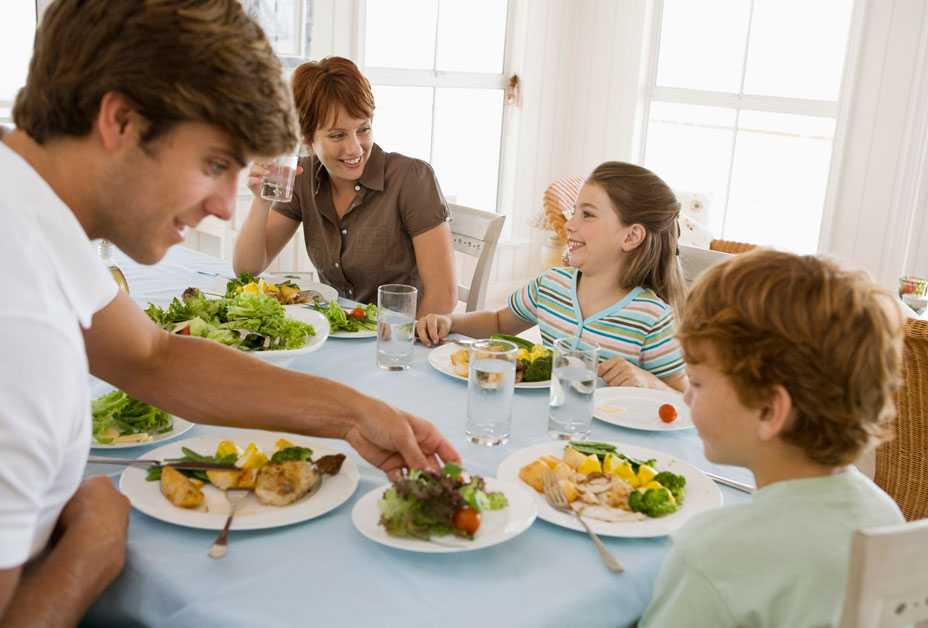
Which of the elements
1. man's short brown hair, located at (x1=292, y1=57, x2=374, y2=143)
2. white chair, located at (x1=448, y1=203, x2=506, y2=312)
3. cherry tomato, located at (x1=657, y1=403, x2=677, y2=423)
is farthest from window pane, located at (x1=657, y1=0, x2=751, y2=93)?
cherry tomato, located at (x1=657, y1=403, x2=677, y2=423)

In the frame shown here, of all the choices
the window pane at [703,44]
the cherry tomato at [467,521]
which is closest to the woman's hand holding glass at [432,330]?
the cherry tomato at [467,521]

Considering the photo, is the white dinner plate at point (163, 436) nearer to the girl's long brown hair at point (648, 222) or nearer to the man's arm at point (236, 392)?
the man's arm at point (236, 392)

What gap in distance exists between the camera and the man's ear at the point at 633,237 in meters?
2.27

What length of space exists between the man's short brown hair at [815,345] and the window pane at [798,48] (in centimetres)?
382

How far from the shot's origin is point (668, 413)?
1633 millimetres

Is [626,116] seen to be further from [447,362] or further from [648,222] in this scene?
[447,362]

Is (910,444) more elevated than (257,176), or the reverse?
(257,176)

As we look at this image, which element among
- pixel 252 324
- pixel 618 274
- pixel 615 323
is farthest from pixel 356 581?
pixel 618 274

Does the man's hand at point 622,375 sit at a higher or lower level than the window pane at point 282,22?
lower

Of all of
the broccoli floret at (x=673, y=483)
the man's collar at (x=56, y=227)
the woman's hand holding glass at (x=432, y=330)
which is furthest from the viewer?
the woman's hand holding glass at (x=432, y=330)

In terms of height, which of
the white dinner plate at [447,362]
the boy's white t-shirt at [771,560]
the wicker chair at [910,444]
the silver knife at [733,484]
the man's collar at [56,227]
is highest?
the man's collar at [56,227]

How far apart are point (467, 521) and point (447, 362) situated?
0.78m

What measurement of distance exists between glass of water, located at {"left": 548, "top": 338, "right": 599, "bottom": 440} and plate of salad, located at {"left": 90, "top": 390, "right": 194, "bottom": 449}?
1.97ft

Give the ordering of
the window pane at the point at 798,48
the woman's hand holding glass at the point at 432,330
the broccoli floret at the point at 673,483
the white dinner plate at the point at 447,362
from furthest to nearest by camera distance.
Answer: the window pane at the point at 798,48
the woman's hand holding glass at the point at 432,330
the white dinner plate at the point at 447,362
the broccoli floret at the point at 673,483
